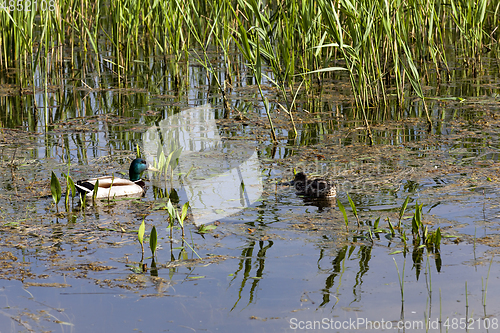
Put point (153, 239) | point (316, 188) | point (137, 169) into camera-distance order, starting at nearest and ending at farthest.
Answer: point (153, 239), point (316, 188), point (137, 169)

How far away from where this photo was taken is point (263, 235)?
4.36 meters

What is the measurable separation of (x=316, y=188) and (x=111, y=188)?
1.75m

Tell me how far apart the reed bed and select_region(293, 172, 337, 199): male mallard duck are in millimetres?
1095

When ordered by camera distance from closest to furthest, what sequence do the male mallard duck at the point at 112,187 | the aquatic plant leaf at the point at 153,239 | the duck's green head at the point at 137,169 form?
the aquatic plant leaf at the point at 153,239
the male mallard duck at the point at 112,187
the duck's green head at the point at 137,169

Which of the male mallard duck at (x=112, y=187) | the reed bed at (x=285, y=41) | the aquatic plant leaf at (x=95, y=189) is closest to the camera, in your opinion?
the aquatic plant leaf at (x=95, y=189)

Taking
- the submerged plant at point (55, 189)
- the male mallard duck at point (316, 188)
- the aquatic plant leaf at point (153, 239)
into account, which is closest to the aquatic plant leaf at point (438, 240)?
the male mallard duck at point (316, 188)

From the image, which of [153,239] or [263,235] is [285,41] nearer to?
[263,235]

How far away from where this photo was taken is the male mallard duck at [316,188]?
17.0 feet

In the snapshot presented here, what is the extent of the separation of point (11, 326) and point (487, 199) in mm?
3602

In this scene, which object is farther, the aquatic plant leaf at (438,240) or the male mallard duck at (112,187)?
the male mallard duck at (112,187)

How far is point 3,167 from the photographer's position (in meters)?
5.98

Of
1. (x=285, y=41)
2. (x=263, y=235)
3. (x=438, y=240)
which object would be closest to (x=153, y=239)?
(x=263, y=235)

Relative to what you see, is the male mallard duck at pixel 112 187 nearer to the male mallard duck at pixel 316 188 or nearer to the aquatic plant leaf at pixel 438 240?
the male mallard duck at pixel 316 188

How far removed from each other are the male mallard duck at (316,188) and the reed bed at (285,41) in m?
1.09
